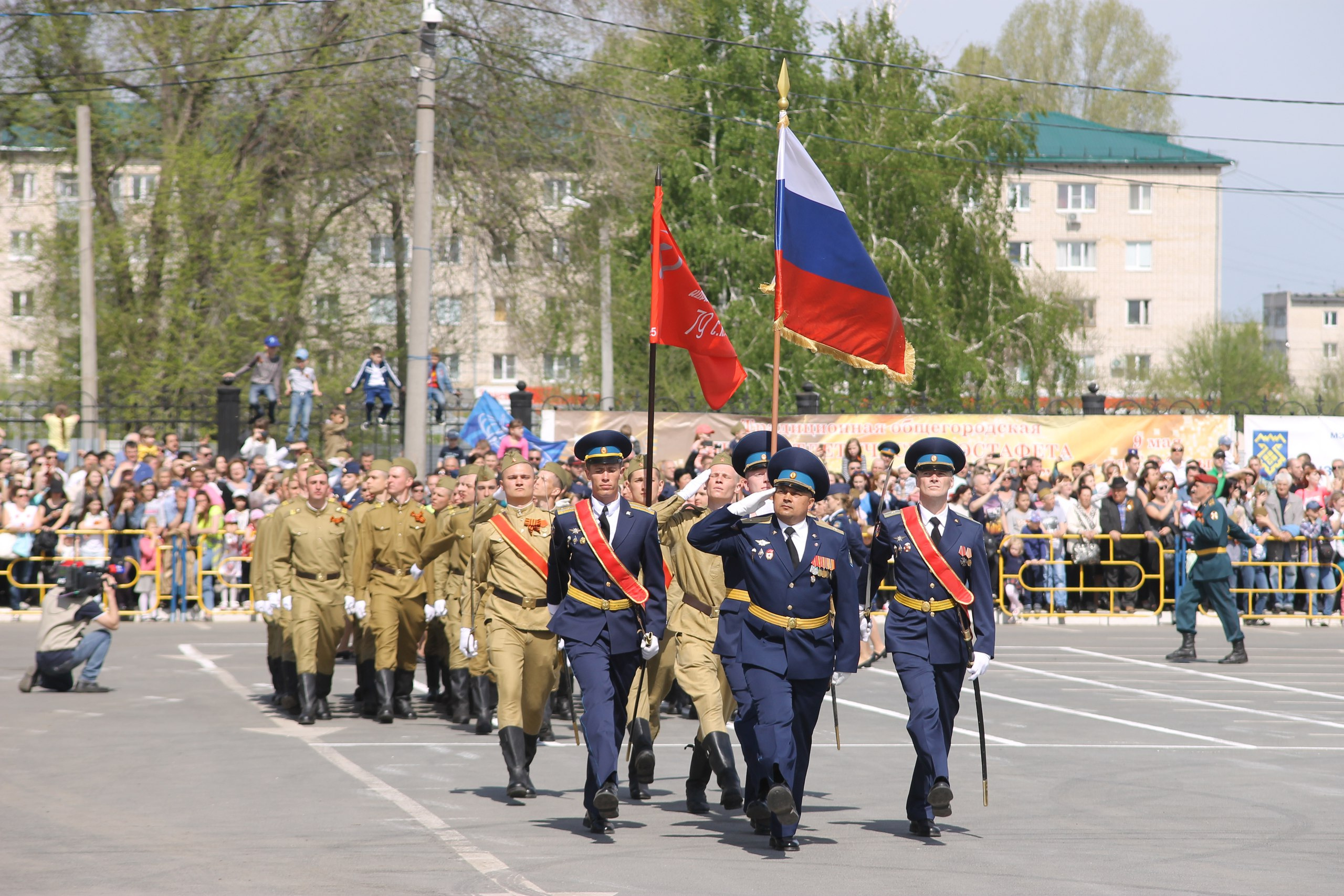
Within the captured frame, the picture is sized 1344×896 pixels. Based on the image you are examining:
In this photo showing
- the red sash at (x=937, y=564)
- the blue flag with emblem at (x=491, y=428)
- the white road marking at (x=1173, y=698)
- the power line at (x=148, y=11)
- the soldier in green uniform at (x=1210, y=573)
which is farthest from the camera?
the power line at (x=148, y=11)

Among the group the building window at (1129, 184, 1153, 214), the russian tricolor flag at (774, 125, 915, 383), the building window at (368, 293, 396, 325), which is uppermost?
the building window at (1129, 184, 1153, 214)

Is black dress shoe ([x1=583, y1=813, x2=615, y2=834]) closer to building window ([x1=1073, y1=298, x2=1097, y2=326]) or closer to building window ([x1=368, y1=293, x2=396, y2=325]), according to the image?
building window ([x1=368, y1=293, x2=396, y2=325])

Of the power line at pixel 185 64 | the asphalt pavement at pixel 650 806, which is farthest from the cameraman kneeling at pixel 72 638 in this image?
the power line at pixel 185 64

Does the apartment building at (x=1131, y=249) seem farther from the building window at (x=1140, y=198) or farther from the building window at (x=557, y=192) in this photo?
the building window at (x=557, y=192)

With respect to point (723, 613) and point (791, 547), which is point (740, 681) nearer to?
point (723, 613)

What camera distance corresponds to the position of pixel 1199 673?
16406 millimetres

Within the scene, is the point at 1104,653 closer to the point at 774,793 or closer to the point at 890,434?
the point at 890,434

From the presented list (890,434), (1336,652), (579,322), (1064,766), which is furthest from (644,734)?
(579,322)

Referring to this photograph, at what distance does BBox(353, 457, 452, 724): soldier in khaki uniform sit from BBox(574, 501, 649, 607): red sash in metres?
3.98

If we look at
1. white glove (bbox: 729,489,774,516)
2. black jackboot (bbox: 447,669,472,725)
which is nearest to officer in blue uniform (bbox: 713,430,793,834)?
white glove (bbox: 729,489,774,516)

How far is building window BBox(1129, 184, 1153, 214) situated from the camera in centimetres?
7762

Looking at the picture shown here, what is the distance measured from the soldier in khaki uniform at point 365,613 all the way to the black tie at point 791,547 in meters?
5.23

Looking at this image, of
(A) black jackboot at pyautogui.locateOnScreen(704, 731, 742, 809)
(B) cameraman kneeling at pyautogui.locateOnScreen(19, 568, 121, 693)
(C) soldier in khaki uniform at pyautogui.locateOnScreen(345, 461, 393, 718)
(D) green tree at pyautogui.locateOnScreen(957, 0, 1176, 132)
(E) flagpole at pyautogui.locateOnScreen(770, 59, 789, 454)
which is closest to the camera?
(A) black jackboot at pyautogui.locateOnScreen(704, 731, 742, 809)

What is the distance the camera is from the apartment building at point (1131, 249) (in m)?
76.6
